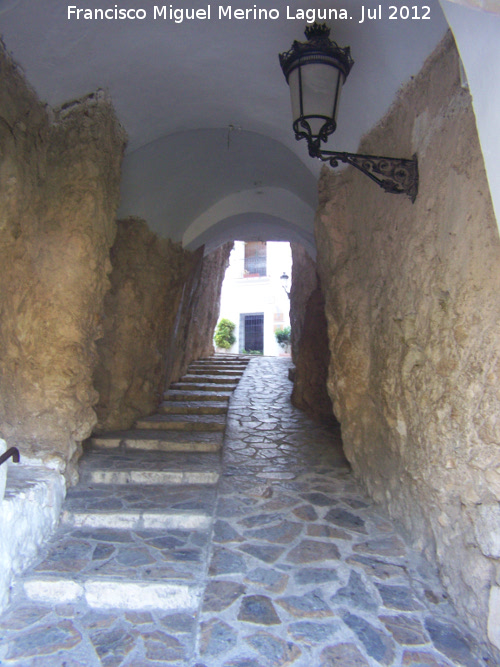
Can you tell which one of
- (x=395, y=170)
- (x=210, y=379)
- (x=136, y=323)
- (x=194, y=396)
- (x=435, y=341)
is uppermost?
(x=395, y=170)

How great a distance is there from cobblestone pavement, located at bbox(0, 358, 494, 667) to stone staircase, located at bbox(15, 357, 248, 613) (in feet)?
0.06

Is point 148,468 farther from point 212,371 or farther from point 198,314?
point 198,314

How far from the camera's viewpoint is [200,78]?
3.85m

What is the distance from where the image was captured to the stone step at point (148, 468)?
4.07m

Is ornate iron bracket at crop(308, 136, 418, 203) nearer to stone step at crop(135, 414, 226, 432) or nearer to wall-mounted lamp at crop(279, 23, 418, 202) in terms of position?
wall-mounted lamp at crop(279, 23, 418, 202)

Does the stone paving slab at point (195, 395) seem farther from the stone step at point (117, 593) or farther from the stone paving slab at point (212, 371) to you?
the stone step at point (117, 593)

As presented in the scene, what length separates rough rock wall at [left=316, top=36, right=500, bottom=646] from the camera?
1972 mm

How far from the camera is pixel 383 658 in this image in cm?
201

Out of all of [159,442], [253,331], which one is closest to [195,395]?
[159,442]

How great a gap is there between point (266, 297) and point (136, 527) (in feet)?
67.6

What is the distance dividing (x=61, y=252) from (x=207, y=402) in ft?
13.7

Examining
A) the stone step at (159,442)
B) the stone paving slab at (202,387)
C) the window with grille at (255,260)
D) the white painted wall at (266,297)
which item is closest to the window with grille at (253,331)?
the white painted wall at (266,297)

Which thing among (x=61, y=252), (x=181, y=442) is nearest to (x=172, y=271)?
(x=181, y=442)

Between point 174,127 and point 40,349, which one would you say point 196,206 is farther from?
point 40,349
